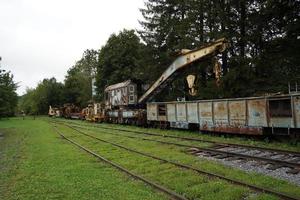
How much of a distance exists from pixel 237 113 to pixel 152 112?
1064 cm

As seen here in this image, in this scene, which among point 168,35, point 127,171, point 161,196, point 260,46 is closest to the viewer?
point 161,196

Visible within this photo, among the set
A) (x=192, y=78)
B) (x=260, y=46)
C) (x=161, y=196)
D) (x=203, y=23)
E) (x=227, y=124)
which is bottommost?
(x=161, y=196)

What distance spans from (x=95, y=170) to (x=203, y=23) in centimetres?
2359

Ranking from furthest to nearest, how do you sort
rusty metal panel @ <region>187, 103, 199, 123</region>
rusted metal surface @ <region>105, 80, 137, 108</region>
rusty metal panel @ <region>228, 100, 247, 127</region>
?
rusted metal surface @ <region>105, 80, 137, 108</region> < rusty metal panel @ <region>187, 103, 199, 123</region> < rusty metal panel @ <region>228, 100, 247, 127</region>

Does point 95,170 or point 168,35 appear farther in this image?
point 168,35

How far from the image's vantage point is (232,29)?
27891 millimetres

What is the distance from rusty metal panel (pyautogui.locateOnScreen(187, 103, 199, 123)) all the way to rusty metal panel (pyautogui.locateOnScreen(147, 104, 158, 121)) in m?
4.92

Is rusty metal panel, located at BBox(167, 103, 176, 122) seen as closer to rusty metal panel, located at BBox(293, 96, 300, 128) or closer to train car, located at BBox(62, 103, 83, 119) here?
rusty metal panel, located at BBox(293, 96, 300, 128)

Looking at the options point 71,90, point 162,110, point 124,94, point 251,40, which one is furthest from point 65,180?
point 71,90

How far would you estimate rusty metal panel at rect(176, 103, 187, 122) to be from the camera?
23672 mm

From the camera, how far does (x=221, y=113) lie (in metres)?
20.0

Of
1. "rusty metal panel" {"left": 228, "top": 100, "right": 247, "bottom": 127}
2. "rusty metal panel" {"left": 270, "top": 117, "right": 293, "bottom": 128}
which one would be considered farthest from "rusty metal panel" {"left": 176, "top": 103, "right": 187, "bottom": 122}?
"rusty metal panel" {"left": 270, "top": 117, "right": 293, "bottom": 128}

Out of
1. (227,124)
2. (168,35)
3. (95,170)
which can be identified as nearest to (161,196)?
(95,170)

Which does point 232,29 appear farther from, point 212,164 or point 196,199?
point 196,199
